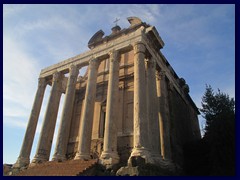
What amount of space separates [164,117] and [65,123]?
7683mm

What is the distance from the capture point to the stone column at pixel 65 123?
16.1 metres

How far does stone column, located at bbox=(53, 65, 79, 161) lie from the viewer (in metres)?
16.1

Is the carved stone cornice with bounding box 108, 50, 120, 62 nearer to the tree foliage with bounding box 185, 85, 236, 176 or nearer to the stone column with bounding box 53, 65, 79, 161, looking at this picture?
the stone column with bounding box 53, 65, 79, 161

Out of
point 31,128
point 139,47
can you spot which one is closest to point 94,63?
point 139,47

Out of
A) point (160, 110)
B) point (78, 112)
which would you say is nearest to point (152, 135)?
point (160, 110)

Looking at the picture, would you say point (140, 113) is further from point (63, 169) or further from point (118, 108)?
point (118, 108)

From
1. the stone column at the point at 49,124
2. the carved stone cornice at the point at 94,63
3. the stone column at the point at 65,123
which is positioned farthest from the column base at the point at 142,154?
the carved stone cornice at the point at 94,63

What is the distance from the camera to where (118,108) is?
772 inches

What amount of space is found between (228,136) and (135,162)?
7705 millimetres

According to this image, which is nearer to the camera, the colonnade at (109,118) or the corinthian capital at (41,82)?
the colonnade at (109,118)

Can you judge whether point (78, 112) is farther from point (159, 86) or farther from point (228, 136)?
point (228, 136)

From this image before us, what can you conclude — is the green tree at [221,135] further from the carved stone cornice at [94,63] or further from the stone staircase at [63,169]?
the carved stone cornice at [94,63]

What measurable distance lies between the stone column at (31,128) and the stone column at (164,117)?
34.6ft

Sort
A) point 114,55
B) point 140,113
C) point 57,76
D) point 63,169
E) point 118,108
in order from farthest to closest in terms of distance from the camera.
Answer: point 57,76
point 118,108
point 114,55
point 140,113
point 63,169
